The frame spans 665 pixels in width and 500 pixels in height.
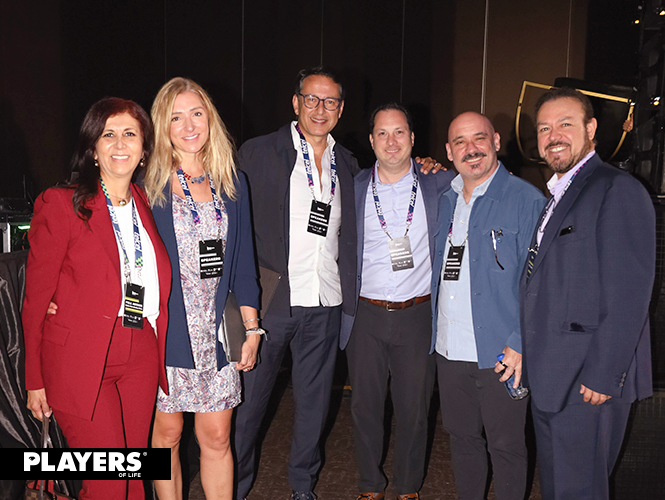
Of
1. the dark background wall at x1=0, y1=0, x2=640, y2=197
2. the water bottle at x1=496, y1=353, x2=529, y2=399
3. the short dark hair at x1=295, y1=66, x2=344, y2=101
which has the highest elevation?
the dark background wall at x1=0, y1=0, x2=640, y2=197

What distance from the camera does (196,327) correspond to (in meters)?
1.98

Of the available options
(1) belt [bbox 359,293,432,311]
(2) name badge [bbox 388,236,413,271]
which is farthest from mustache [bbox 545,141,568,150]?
(1) belt [bbox 359,293,432,311]

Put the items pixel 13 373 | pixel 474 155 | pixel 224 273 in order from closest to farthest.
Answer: pixel 13 373 → pixel 224 273 → pixel 474 155

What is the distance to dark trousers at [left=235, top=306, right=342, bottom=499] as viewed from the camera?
99.8 inches

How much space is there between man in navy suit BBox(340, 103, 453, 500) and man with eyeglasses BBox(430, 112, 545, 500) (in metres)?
0.15

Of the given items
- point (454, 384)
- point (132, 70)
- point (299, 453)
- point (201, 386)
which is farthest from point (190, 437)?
point (132, 70)

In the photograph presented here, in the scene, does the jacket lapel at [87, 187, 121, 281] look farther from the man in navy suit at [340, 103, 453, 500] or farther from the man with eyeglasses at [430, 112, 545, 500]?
the man with eyeglasses at [430, 112, 545, 500]

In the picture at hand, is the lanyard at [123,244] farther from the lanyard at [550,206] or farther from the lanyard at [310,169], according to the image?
the lanyard at [550,206]

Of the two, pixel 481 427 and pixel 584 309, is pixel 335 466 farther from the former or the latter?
pixel 584 309

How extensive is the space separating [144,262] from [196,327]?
1.07ft

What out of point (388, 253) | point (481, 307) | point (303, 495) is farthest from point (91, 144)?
point (303, 495)

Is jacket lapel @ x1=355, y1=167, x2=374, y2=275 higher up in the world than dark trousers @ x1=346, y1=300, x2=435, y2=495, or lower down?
higher up

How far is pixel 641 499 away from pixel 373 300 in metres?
1.54

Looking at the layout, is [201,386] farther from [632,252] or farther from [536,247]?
[632,252]
